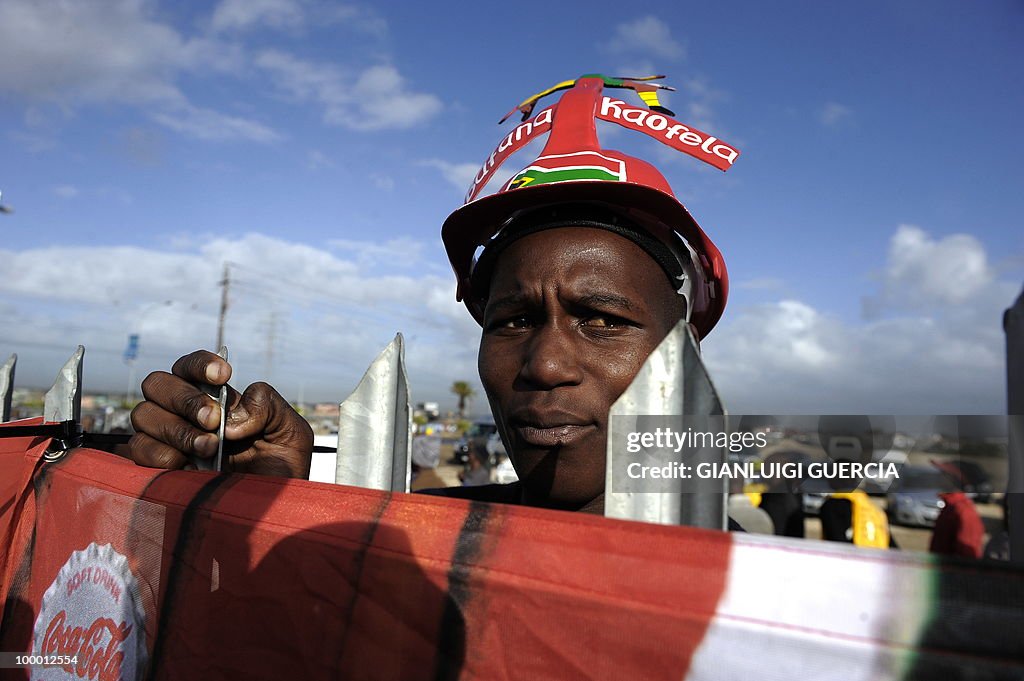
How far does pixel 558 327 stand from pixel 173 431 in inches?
43.5

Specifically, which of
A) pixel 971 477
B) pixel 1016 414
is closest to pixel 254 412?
pixel 971 477

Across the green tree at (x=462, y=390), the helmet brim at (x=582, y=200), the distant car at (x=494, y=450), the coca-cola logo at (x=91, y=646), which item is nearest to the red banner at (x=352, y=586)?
the coca-cola logo at (x=91, y=646)

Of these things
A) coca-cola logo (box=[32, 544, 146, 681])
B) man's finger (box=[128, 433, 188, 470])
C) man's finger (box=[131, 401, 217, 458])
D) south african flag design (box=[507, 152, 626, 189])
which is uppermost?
south african flag design (box=[507, 152, 626, 189])

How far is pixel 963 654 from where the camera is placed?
0.69 metres

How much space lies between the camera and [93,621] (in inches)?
63.7

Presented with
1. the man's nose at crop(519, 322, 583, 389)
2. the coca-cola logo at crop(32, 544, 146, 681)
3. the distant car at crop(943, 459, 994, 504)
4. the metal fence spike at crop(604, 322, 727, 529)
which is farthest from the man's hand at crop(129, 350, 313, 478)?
the distant car at crop(943, 459, 994, 504)

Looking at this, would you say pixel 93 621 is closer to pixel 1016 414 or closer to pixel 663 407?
pixel 663 407

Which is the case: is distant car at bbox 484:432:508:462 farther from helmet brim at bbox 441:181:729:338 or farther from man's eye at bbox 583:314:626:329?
man's eye at bbox 583:314:626:329

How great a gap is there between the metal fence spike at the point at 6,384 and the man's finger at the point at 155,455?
1.43 m

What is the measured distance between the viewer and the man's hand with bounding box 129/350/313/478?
1.69 meters

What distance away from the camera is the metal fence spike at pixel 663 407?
3.21ft

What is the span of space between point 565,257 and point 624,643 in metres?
1.16

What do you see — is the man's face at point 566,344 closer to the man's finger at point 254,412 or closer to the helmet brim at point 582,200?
the helmet brim at point 582,200

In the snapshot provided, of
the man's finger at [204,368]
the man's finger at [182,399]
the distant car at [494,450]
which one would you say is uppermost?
the man's finger at [204,368]
